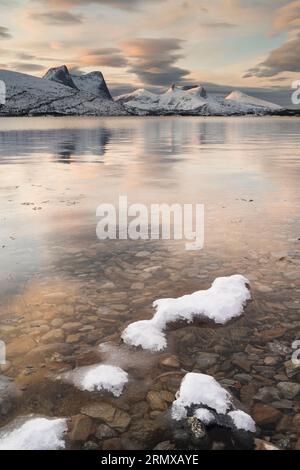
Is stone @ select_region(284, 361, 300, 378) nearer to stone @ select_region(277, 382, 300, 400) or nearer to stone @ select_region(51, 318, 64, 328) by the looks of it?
stone @ select_region(277, 382, 300, 400)

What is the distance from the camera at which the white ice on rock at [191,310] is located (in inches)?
233

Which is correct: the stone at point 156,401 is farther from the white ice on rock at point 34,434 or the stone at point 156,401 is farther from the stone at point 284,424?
the stone at point 284,424

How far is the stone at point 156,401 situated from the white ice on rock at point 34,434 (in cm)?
92

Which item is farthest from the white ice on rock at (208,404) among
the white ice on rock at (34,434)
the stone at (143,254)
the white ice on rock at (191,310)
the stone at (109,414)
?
the stone at (143,254)

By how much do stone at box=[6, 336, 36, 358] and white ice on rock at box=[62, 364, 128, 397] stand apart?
31.2 inches

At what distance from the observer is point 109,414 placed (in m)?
4.51

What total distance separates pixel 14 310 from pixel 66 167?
62.0ft

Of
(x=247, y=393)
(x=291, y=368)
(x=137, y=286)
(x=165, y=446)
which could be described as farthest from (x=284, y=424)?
(x=137, y=286)

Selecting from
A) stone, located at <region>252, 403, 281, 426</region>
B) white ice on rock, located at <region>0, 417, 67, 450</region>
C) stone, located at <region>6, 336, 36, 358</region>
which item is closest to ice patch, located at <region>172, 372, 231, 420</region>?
stone, located at <region>252, 403, 281, 426</region>

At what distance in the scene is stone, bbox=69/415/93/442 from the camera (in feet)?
13.8

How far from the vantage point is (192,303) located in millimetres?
6797

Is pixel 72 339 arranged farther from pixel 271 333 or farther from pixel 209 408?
pixel 271 333

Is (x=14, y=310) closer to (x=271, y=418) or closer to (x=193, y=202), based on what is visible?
(x=271, y=418)

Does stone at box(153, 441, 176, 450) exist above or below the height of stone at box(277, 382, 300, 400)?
below
